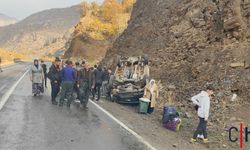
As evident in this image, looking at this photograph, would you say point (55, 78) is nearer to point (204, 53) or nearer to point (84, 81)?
point (84, 81)

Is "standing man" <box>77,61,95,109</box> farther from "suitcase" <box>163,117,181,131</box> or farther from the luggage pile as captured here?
"suitcase" <box>163,117,181,131</box>

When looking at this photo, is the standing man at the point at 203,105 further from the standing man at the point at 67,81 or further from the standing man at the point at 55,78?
the standing man at the point at 55,78

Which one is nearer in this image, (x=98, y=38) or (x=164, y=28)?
(x=164, y=28)

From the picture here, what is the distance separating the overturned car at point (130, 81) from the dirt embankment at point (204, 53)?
1.40 meters

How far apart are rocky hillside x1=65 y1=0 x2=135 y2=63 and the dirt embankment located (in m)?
45.1

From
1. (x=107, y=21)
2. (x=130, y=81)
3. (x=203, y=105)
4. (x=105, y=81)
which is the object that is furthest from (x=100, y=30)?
(x=203, y=105)

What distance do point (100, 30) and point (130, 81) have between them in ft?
193

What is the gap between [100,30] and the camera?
7994 cm

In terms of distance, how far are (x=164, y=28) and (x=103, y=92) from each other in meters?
8.62

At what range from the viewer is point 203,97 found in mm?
13055

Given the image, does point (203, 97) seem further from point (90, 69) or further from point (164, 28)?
point (164, 28)

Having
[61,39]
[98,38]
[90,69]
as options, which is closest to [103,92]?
[90,69]

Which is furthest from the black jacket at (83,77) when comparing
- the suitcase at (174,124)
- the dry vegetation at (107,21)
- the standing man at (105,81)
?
the dry vegetation at (107,21)

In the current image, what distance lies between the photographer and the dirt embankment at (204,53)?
1861 cm
